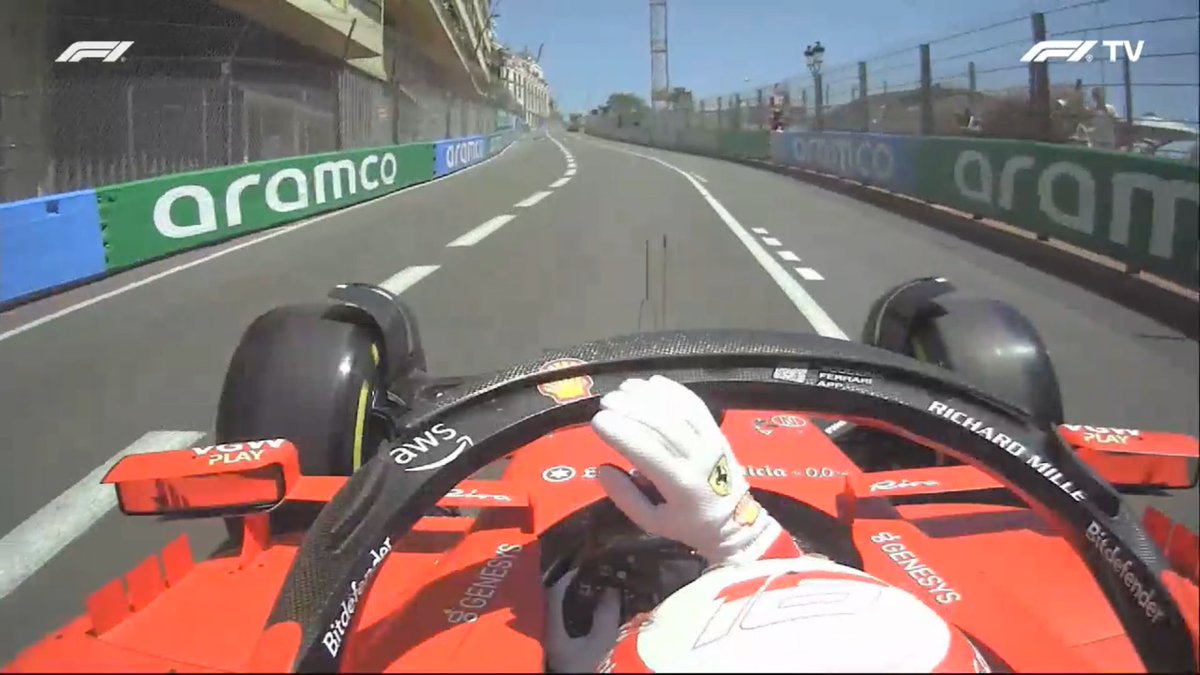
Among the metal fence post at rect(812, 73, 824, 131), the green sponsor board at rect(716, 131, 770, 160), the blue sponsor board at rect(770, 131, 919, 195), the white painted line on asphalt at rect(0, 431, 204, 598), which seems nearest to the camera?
the white painted line on asphalt at rect(0, 431, 204, 598)

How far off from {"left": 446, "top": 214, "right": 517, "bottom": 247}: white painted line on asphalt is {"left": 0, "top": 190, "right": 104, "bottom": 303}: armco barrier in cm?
343

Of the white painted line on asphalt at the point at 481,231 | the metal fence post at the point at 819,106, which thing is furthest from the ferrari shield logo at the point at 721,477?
the metal fence post at the point at 819,106

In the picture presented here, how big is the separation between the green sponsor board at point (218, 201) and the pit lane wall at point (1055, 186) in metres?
4.91

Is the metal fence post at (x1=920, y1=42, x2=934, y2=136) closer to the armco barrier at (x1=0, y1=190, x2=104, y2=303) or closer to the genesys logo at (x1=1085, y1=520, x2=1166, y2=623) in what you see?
the armco barrier at (x1=0, y1=190, x2=104, y2=303)

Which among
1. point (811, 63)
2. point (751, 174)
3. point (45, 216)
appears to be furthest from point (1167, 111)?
point (751, 174)

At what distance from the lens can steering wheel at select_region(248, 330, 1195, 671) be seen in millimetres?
1584

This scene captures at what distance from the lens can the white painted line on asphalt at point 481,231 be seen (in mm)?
11812

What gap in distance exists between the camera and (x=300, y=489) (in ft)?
7.61

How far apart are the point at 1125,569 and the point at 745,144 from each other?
3528 cm

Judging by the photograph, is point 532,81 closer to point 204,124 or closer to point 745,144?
point 204,124

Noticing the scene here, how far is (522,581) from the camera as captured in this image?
6.24ft

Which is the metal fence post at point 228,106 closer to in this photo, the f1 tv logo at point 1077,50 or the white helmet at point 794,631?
the f1 tv logo at point 1077,50

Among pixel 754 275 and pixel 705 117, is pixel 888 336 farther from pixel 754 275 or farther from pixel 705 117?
pixel 705 117

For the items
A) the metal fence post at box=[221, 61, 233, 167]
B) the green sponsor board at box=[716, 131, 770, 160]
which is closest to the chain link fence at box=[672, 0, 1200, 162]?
the metal fence post at box=[221, 61, 233, 167]
